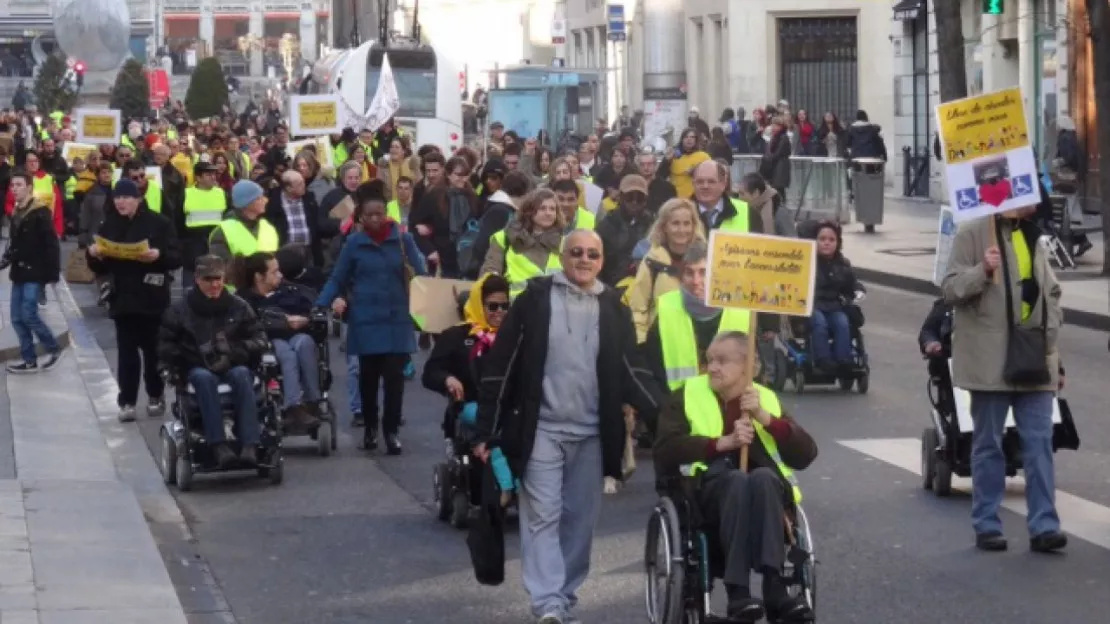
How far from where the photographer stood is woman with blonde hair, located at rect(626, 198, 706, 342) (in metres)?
11.9

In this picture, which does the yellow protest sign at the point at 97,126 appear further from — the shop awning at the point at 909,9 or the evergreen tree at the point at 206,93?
the evergreen tree at the point at 206,93

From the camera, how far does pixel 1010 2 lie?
38500mm

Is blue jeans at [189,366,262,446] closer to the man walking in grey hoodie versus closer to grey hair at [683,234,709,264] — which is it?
grey hair at [683,234,709,264]

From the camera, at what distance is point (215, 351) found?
13.3 m

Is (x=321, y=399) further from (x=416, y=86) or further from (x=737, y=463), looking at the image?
(x=416, y=86)

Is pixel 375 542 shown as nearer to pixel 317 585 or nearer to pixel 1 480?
pixel 317 585

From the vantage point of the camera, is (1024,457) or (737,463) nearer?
(737,463)

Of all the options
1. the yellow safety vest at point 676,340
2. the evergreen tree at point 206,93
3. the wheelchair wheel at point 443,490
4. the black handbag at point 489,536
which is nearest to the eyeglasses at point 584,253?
the black handbag at point 489,536

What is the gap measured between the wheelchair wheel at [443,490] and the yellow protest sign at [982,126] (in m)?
2.98

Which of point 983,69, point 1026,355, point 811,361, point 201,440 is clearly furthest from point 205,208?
point 983,69

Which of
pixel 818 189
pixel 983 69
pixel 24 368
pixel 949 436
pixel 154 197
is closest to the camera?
pixel 949 436

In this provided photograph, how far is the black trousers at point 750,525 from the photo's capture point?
815 cm

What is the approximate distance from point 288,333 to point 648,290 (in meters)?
2.94

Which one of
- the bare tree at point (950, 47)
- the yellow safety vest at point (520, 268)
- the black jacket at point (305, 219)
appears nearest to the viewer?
the yellow safety vest at point (520, 268)
